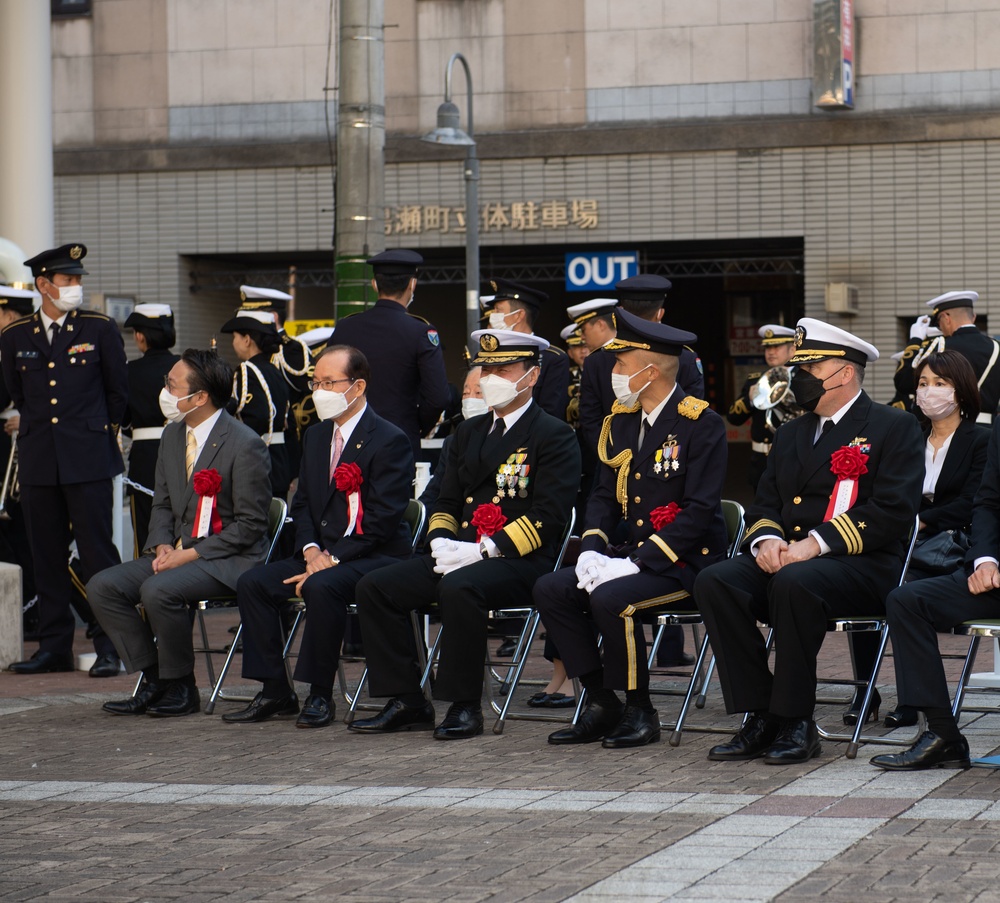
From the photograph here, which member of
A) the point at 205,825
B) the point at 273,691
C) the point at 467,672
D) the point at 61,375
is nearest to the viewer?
the point at 205,825

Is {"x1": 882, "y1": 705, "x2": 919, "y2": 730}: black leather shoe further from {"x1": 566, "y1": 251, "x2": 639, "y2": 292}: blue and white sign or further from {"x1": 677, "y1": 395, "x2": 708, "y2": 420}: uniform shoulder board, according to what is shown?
{"x1": 566, "y1": 251, "x2": 639, "y2": 292}: blue and white sign

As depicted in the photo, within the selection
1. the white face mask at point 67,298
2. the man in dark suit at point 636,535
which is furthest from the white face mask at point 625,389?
the white face mask at point 67,298

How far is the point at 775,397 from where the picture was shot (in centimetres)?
1342

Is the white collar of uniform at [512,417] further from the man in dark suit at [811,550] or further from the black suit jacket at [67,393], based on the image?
the black suit jacket at [67,393]

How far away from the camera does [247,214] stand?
2069cm

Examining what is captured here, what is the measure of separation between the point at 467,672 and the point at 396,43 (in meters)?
13.4

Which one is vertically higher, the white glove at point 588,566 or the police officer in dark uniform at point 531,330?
the police officer in dark uniform at point 531,330

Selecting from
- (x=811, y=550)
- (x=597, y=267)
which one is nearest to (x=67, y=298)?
(x=811, y=550)

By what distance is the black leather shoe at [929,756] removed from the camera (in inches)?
269

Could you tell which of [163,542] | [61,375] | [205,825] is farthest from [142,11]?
[205,825]

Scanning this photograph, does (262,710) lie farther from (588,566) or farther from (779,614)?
(779,614)

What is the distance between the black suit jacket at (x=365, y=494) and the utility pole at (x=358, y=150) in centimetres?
328

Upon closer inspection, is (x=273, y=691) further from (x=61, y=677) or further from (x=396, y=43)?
(x=396, y=43)

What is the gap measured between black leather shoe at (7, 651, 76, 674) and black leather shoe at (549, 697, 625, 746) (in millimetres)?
3718
